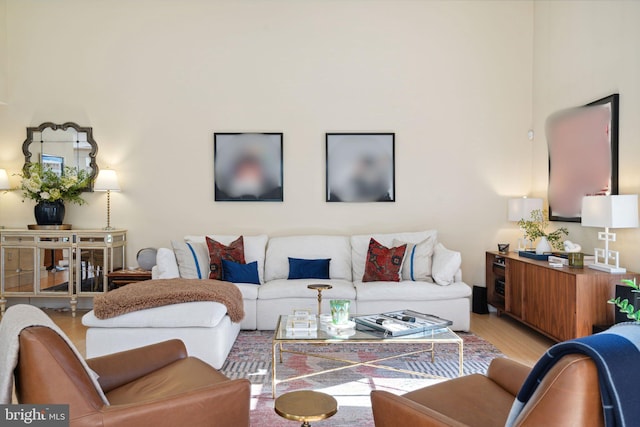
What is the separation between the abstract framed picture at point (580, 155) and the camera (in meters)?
4.00

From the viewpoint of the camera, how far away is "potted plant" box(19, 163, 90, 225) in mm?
5113

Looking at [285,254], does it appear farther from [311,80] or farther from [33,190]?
[33,190]

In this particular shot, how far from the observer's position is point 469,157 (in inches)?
213

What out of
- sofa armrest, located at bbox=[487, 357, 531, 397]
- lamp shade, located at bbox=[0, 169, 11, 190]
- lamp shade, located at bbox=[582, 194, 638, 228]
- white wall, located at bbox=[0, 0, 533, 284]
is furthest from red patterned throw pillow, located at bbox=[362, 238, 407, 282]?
lamp shade, located at bbox=[0, 169, 11, 190]

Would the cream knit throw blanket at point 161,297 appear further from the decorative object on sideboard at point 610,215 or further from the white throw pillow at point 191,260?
the decorative object on sideboard at point 610,215

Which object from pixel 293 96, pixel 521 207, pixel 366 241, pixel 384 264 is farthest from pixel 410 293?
pixel 293 96

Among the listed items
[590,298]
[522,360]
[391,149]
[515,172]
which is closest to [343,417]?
[522,360]

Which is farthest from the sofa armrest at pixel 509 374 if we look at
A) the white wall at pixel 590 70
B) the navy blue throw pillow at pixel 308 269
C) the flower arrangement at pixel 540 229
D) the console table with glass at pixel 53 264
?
the console table with glass at pixel 53 264

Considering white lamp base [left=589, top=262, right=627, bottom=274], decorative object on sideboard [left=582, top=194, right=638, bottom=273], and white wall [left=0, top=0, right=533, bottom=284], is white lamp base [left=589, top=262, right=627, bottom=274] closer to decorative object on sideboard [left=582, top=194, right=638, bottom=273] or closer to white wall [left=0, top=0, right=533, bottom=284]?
decorative object on sideboard [left=582, top=194, right=638, bottom=273]

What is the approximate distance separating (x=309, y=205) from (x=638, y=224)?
3.18 metres

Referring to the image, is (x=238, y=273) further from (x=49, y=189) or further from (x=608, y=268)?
(x=608, y=268)

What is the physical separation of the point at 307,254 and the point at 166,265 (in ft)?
4.73

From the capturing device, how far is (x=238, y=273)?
466 cm

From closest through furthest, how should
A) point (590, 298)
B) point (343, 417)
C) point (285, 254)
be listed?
point (343, 417)
point (590, 298)
point (285, 254)
